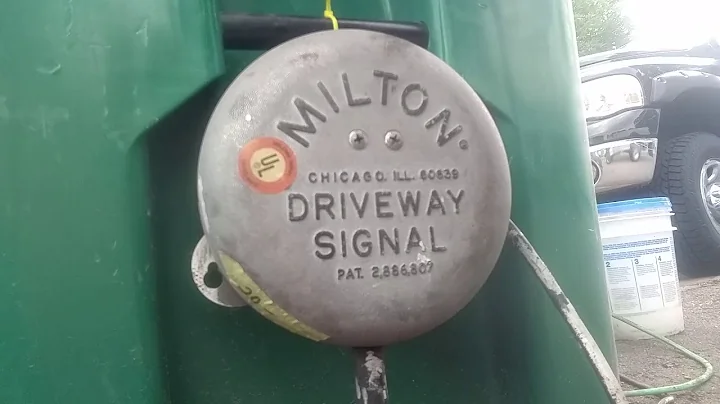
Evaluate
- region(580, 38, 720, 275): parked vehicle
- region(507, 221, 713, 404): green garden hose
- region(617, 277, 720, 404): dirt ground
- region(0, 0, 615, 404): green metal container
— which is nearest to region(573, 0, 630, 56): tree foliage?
region(580, 38, 720, 275): parked vehicle

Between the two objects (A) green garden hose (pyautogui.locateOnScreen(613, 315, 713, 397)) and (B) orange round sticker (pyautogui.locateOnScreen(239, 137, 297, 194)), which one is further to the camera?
(A) green garden hose (pyautogui.locateOnScreen(613, 315, 713, 397))

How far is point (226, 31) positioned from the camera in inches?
24.1

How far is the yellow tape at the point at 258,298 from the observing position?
50 cm

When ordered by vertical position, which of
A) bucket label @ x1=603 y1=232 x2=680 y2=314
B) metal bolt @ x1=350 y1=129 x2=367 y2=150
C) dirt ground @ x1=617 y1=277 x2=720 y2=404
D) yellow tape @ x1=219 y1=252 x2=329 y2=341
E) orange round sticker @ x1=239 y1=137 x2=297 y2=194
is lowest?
dirt ground @ x1=617 y1=277 x2=720 y2=404

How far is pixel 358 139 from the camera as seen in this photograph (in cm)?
52

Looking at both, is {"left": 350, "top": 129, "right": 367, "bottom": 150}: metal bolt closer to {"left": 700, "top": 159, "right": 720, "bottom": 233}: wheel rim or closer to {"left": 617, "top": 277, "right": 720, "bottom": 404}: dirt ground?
{"left": 617, "top": 277, "right": 720, "bottom": 404}: dirt ground

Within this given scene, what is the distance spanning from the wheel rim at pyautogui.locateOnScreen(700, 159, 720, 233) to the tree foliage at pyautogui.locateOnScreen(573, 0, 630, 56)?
5.58m

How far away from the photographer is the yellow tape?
498 mm

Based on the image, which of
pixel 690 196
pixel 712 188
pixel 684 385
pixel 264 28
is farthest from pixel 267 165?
pixel 712 188

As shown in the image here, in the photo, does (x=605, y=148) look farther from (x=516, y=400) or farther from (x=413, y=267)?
(x=413, y=267)

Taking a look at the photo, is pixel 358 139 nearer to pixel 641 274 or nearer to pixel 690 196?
pixel 641 274

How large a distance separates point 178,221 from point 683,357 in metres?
1.41

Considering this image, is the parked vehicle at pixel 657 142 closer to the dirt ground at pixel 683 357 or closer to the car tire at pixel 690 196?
the car tire at pixel 690 196

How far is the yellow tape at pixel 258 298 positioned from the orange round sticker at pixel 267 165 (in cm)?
6
